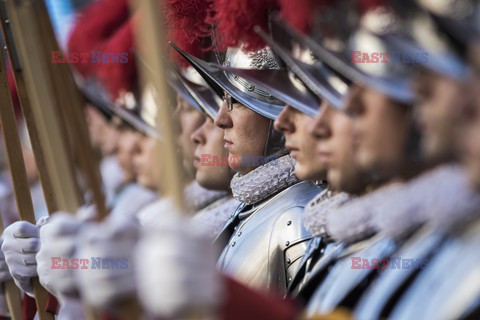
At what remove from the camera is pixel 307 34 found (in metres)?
3.37

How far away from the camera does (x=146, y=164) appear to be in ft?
21.8

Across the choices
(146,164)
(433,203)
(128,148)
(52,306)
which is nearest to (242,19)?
(52,306)

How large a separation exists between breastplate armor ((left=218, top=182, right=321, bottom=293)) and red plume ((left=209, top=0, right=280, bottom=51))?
64 centimetres

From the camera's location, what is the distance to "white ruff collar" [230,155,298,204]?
Result: 14.8 feet

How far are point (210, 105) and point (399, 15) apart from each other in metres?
2.25

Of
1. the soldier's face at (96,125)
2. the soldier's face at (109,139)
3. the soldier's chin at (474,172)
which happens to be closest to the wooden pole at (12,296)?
the soldier's chin at (474,172)

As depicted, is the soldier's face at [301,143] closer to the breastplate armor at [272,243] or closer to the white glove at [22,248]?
the breastplate armor at [272,243]

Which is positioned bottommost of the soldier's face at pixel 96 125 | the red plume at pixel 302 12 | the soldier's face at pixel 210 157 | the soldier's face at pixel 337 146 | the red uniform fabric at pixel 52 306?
the soldier's face at pixel 96 125

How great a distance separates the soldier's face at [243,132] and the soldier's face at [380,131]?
1.46 metres

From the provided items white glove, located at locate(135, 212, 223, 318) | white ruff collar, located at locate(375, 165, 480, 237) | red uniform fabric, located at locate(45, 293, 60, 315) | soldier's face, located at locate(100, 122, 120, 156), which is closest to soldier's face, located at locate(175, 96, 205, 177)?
red uniform fabric, located at locate(45, 293, 60, 315)

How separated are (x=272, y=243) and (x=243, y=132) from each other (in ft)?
1.59

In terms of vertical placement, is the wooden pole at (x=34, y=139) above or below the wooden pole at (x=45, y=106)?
below

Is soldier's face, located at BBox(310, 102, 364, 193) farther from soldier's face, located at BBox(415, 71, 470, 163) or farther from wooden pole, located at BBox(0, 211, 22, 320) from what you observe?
wooden pole, located at BBox(0, 211, 22, 320)

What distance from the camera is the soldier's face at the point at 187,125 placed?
5.41 m
